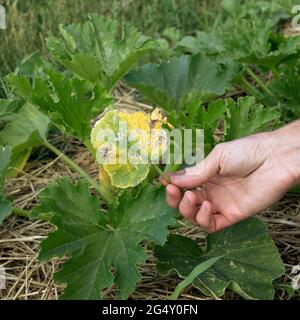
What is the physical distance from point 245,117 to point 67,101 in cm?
43

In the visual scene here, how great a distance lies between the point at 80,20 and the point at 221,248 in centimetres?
147

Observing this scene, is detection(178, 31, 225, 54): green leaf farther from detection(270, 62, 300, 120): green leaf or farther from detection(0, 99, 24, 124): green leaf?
detection(0, 99, 24, 124): green leaf

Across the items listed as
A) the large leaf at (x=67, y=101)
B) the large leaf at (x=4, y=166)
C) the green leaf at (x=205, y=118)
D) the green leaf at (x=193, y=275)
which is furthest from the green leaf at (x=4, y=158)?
the green leaf at (x=193, y=275)

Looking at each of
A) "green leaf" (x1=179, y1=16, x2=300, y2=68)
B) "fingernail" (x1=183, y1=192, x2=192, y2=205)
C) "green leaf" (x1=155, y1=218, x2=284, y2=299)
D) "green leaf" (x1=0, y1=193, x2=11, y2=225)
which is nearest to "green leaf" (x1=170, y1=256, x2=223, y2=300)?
"green leaf" (x1=155, y1=218, x2=284, y2=299)

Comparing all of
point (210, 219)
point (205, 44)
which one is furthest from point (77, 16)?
point (210, 219)

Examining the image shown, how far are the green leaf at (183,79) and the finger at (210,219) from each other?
0.46 meters

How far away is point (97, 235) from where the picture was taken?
1.58 meters

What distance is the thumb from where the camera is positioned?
5.14 ft

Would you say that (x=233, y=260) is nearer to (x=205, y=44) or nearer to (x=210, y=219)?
(x=210, y=219)

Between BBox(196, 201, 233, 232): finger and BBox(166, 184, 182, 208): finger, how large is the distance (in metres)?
0.06

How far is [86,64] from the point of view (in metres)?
1.81

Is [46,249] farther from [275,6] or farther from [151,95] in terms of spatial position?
[275,6]

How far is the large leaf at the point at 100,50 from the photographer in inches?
71.9
